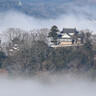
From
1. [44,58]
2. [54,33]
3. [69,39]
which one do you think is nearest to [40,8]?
[69,39]

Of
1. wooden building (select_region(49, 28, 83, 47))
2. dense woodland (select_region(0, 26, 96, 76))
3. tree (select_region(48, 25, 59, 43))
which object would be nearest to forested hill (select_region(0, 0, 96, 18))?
wooden building (select_region(49, 28, 83, 47))

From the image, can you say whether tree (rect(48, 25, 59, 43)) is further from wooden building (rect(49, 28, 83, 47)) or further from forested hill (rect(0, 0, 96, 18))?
forested hill (rect(0, 0, 96, 18))

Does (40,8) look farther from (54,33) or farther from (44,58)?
(44,58)

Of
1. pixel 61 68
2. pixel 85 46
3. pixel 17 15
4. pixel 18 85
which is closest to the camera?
pixel 18 85

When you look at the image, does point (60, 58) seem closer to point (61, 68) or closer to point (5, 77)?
point (61, 68)

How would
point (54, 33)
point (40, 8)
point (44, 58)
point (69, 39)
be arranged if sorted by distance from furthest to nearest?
point (40, 8) < point (69, 39) < point (54, 33) < point (44, 58)

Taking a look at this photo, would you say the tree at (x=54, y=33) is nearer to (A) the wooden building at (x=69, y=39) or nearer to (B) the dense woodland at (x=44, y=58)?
(A) the wooden building at (x=69, y=39)

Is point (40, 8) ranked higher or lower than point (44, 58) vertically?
higher

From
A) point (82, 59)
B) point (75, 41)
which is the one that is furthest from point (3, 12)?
point (82, 59)

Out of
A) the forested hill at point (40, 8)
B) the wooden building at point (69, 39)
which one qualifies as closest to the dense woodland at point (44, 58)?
the wooden building at point (69, 39)
